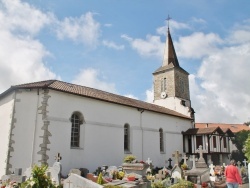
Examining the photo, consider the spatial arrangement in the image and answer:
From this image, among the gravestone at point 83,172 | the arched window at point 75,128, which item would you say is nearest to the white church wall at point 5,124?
the arched window at point 75,128

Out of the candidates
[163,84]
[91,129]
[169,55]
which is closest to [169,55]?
[169,55]

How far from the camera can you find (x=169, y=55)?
3384 cm

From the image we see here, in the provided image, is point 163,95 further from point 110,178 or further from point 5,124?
point 110,178

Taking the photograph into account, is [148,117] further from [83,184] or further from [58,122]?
[83,184]

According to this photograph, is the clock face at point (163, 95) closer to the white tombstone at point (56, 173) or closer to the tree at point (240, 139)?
the tree at point (240, 139)

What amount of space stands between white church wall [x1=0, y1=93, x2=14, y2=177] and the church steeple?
69.7 feet

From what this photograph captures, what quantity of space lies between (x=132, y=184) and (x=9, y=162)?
27.1 feet

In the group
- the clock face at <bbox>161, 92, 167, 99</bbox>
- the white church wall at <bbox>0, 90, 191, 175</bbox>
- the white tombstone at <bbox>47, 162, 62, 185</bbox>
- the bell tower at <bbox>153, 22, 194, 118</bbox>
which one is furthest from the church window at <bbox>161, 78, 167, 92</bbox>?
the white tombstone at <bbox>47, 162, 62, 185</bbox>

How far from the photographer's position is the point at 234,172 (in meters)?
9.66

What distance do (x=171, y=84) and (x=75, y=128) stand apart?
17.2 m

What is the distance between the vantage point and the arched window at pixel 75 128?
17.0 meters

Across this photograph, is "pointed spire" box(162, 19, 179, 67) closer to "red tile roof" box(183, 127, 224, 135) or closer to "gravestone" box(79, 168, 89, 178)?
"red tile roof" box(183, 127, 224, 135)

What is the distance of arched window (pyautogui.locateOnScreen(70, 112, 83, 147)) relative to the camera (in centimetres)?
1702

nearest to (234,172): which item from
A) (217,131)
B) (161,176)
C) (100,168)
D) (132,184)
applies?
(132,184)
